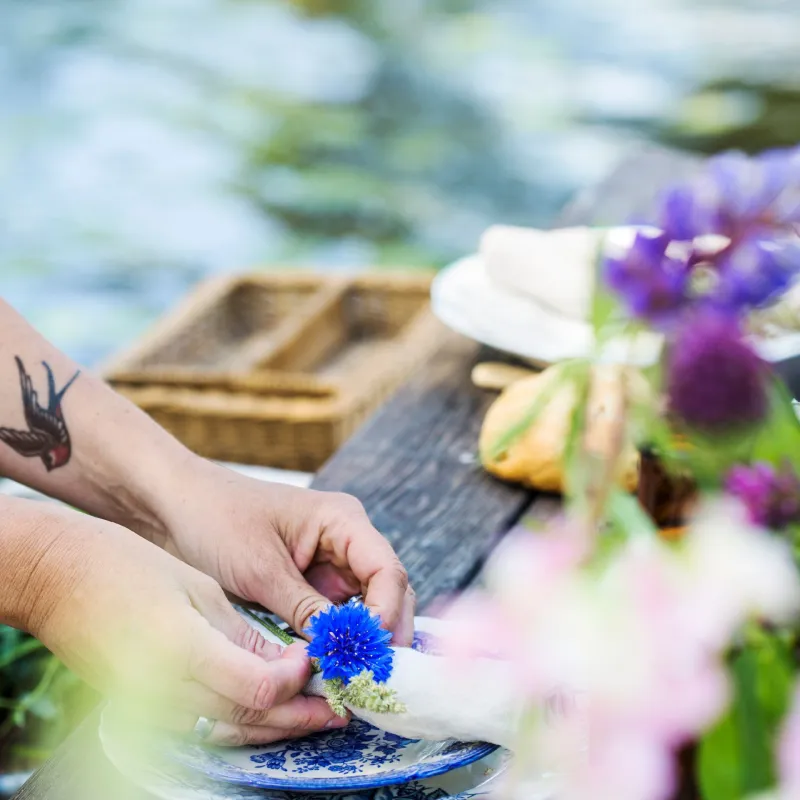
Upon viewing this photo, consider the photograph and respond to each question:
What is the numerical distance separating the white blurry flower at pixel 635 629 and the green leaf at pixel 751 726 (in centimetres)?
1

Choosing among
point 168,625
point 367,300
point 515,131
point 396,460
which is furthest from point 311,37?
point 168,625

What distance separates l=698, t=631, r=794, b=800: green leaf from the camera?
1.17 feet

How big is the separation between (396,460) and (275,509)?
12.8 inches

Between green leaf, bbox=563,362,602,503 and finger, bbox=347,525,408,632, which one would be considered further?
finger, bbox=347,525,408,632

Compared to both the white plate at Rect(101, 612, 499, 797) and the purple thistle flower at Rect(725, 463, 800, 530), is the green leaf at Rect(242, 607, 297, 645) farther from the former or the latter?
the purple thistle flower at Rect(725, 463, 800, 530)

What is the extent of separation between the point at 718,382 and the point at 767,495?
0.04 metres

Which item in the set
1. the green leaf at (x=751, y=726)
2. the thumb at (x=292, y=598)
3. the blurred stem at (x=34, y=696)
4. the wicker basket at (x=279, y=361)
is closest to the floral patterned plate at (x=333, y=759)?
the thumb at (x=292, y=598)

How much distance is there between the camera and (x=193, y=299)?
8.78 feet

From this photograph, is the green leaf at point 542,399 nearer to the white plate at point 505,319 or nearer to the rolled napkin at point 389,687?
the rolled napkin at point 389,687

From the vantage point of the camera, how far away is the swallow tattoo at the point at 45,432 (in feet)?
3.59

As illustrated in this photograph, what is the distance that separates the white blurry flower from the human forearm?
0.73 meters

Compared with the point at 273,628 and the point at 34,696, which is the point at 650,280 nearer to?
the point at 273,628

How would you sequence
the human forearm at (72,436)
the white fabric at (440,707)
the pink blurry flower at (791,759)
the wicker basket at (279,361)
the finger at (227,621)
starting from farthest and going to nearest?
the wicker basket at (279,361)
the human forearm at (72,436)
the finger at (227,621)
the white fabric at (440,707)
the pink blurry flower at (791,759)

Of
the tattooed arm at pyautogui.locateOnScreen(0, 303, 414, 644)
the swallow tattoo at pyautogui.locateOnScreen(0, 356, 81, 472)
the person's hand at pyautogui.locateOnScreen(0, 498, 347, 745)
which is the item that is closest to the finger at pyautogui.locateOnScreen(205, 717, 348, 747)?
the person's hand at pyautogui.locateOnScreen(0, 498, 347, 745)
